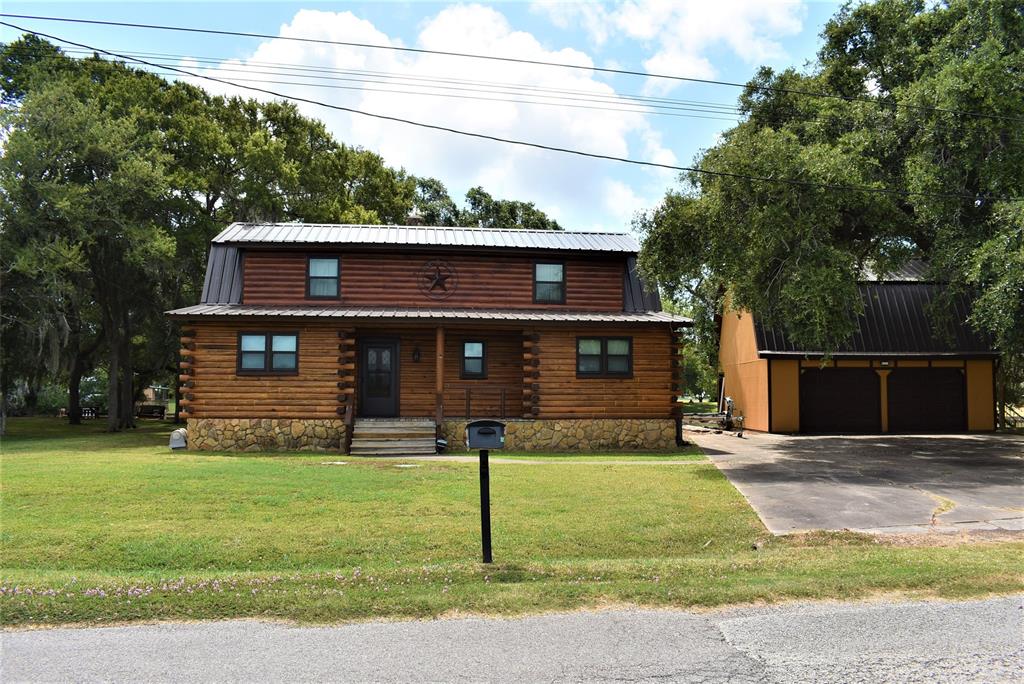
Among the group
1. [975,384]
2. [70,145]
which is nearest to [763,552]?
[975,384]

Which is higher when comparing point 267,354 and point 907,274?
point 907,274

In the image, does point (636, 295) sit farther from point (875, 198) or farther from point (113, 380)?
point (113, 380)

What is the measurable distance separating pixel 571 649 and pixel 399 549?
3.92 metres

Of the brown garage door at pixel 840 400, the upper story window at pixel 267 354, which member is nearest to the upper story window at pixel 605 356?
the upper story window at pixel 267 354

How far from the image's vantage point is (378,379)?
67.1 feet

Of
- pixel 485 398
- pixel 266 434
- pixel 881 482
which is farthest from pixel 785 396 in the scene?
pixel 266 434

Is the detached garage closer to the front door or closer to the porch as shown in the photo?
the porch

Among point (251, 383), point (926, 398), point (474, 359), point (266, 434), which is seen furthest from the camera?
point (926, 398)

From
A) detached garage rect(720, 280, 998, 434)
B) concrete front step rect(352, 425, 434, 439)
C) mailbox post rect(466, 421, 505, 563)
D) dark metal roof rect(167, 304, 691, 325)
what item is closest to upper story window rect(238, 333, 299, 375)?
dark metal roof rect(167, 304, 691, 325)

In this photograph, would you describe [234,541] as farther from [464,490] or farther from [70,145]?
[70,145]

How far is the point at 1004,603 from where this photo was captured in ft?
18.4

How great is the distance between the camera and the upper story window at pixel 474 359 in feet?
67.9

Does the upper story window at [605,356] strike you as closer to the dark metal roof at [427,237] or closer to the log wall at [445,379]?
the log wall at [445,379]

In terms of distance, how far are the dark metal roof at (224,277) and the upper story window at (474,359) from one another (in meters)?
6.95
